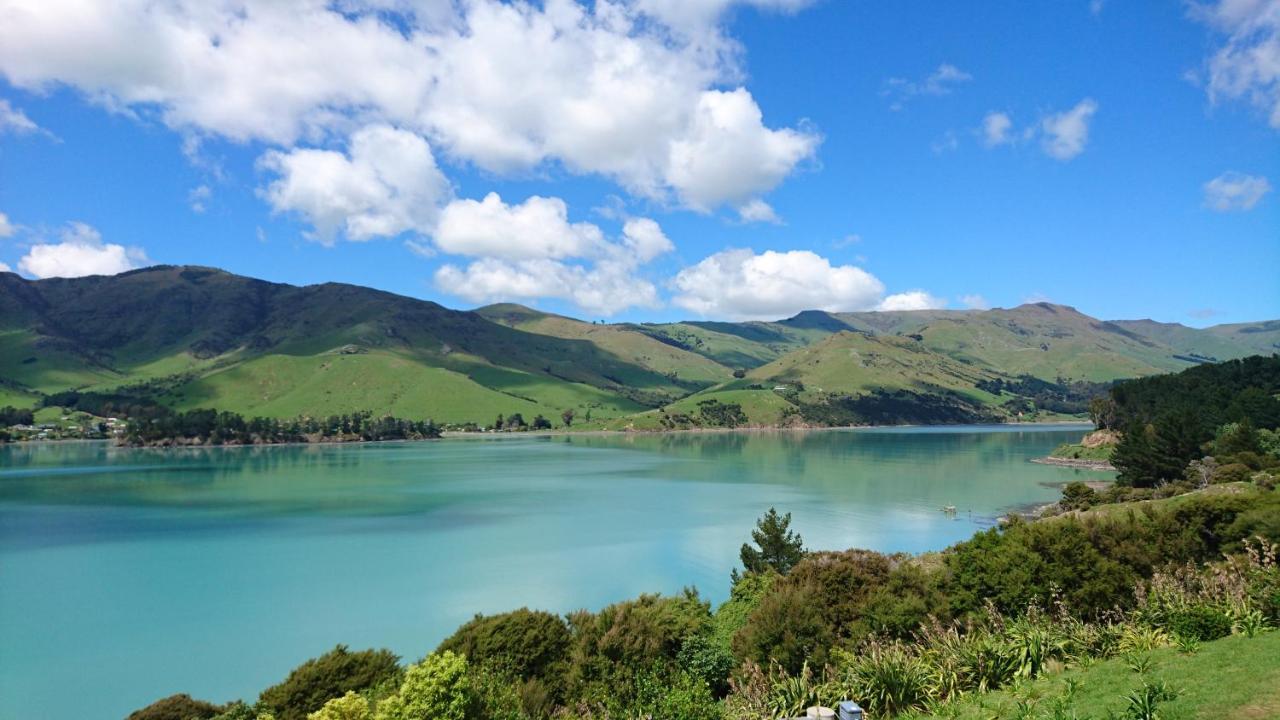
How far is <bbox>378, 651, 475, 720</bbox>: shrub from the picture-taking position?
11016mm

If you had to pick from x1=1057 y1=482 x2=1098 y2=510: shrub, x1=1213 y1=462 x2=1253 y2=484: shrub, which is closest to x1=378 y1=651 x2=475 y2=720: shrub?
x1=1057 y1=482 x2=1098 y2=510: shrub

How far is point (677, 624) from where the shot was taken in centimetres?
2045

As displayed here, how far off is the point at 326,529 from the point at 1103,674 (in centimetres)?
6788

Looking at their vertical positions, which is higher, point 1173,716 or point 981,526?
point 1173,716

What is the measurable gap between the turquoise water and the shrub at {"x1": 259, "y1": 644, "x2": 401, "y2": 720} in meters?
13.4

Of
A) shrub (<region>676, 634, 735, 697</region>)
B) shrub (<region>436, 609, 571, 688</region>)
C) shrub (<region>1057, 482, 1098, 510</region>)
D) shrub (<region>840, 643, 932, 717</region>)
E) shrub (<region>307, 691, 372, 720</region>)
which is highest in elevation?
shrub (<region>307, 691, 372, 720</region>)

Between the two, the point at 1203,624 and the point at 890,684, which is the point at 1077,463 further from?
the point at 890,684

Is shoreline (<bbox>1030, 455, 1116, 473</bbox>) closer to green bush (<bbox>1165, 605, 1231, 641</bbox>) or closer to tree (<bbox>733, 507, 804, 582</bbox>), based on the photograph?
tree (<bbox>733, 507, 804, 582</bbox>)

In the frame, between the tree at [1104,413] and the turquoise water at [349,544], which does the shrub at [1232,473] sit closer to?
the turquoise water at [349,544]

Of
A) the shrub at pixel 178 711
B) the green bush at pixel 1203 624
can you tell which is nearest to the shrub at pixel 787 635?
the green bush at pixel 1203 624

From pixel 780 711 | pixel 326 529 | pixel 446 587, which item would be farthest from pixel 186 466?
pixel 780 711

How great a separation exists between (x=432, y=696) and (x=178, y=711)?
52.1 ft

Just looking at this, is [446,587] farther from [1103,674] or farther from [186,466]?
[186,466]

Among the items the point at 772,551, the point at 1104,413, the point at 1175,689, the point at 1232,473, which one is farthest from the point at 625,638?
the point at 1104,413
